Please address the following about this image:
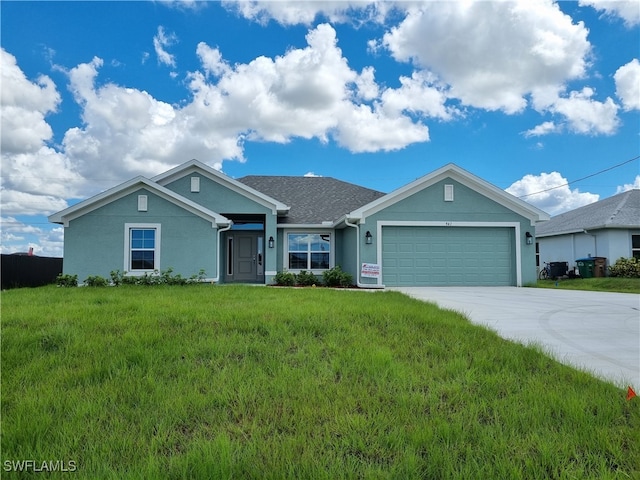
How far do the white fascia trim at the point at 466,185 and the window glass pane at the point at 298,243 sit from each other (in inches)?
127

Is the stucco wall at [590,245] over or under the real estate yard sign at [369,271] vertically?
→ over

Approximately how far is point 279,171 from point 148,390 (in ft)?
64.9

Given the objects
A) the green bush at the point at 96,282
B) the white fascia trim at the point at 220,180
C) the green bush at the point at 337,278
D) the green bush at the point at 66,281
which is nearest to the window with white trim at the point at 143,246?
the green bush at the point at 96,282

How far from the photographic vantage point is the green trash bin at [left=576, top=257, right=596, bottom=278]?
62.3 feet

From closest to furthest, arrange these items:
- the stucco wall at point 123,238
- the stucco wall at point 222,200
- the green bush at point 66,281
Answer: the green bush at point 66,281 < the stucco wall at point 123,238 < the stucco wall at point 222,200

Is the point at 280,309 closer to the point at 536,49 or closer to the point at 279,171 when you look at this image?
the point at 536,49

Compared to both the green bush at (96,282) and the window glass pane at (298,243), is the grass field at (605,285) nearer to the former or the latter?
the window glass pane at (298,243)

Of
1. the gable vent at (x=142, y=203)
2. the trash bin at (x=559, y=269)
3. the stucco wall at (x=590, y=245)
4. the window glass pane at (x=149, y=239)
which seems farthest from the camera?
the trash bin at (x=559, y=269)

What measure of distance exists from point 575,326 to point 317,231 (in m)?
11.3

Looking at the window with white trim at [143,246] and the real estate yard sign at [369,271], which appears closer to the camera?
the window with white trim at [143,246]

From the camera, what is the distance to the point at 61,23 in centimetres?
972

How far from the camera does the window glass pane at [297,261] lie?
16.5 metres

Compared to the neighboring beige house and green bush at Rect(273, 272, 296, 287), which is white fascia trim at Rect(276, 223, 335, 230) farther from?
the neighboring beige house

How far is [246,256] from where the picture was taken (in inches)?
704
